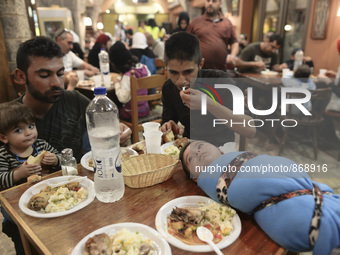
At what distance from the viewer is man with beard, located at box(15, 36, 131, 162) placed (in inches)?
65.1

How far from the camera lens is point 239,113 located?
1703 mm

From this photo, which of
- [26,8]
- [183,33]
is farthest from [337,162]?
[26,8]

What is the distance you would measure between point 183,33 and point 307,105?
248cm

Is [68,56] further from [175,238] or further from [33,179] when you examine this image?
[175,238]

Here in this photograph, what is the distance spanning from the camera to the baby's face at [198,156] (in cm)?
121

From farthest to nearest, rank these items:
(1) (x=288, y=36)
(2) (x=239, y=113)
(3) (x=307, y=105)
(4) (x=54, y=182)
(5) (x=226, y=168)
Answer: (1) (x=288, y=36)
(3) (x=307, y=105)
(2) (x=239, y=113)
(4) (x=54, y=182)
(5) (x=226, y=168)

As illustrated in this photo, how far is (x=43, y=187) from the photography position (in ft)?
4.01

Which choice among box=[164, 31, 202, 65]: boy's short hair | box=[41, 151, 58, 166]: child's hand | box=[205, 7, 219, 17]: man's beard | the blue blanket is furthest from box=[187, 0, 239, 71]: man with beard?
the blue blanket

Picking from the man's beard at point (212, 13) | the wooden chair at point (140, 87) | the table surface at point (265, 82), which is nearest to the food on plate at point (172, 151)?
the wooden chair at point (140, 87)

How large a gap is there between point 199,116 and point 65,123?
3.51 feet

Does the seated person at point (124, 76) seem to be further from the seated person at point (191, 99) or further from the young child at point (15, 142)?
the young child at point (15, 142)

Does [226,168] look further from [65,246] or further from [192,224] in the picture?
[65,246]

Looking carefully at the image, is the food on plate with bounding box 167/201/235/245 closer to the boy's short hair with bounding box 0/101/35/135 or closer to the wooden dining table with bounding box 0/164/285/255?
the wooden dining table with bounding box 0/164/285/255

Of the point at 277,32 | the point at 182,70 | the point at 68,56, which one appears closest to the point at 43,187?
the point at 182,70
